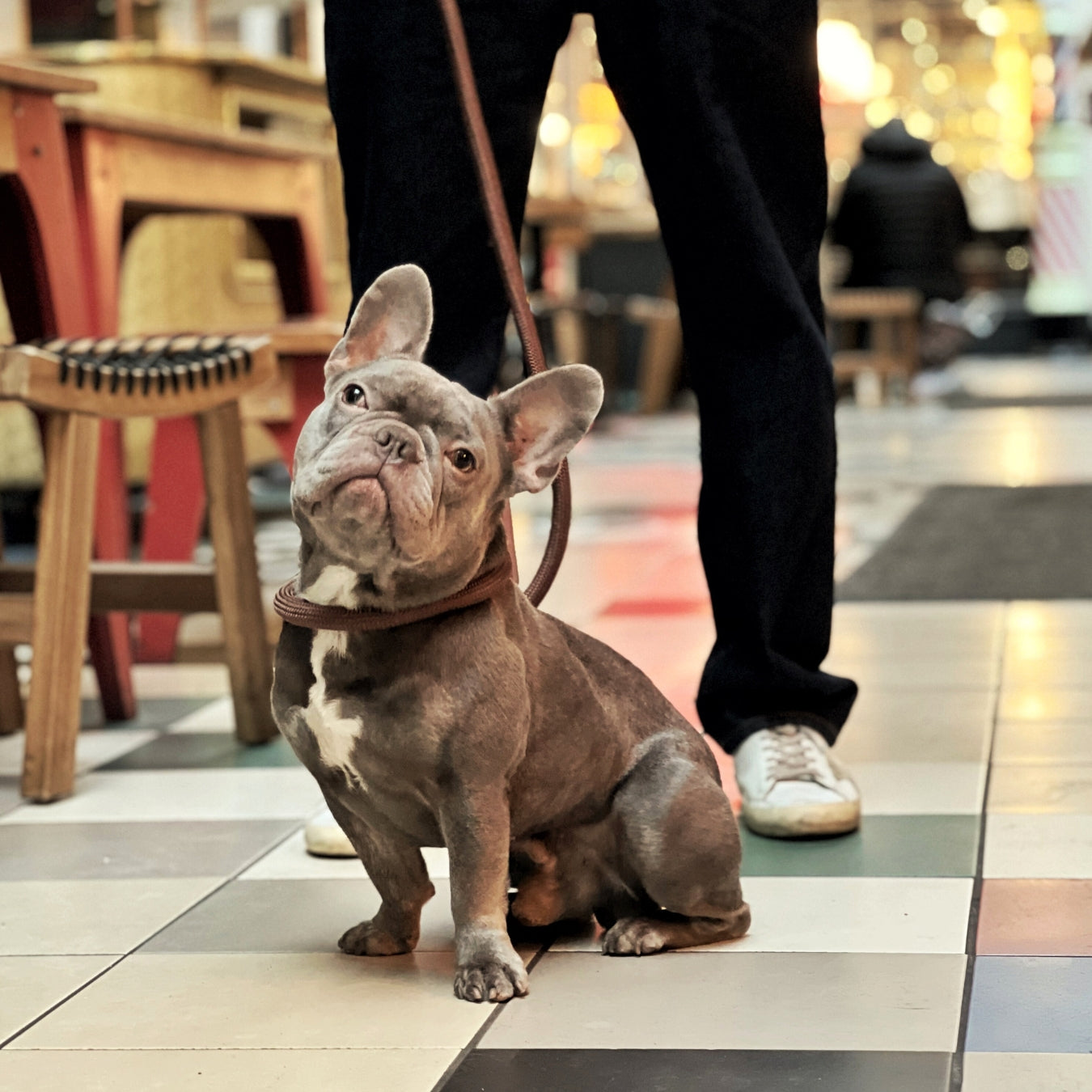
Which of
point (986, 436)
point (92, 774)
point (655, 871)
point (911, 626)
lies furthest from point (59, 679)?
point (986, 436)

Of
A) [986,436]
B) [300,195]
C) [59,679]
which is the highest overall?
[300,195]

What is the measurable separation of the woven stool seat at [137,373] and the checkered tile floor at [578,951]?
477 mm

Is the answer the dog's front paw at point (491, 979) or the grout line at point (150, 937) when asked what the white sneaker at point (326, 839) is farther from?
the dog's front paw at point (491, 979)

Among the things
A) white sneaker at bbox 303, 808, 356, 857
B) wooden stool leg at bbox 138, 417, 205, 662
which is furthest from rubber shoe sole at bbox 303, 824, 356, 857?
wooden stool leg at bbox 138, 417, 205, 662

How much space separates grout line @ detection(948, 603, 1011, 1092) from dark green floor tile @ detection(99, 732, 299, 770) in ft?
2.87

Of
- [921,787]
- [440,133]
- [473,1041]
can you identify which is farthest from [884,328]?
[473,1041]

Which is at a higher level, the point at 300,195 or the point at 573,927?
the point at 300,195

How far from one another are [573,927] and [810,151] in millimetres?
885

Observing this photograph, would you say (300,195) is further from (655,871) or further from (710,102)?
(655,871)

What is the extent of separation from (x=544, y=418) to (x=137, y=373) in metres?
1.02

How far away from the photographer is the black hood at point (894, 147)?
35.9 feet

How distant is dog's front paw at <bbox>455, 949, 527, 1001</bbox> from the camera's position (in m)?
1.42

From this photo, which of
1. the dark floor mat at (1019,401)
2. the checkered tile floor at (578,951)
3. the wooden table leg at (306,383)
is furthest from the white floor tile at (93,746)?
the dark floor mat at (1019,401)

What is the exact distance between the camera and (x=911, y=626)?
131 inches
